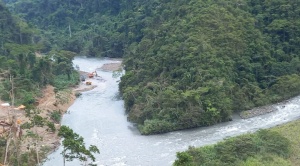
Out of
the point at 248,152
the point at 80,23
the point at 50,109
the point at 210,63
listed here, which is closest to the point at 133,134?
the point at 210,63

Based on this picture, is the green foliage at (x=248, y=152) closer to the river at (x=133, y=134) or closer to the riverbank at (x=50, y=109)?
the river at (x=133, y=134)

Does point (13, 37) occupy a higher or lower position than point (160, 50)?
lower

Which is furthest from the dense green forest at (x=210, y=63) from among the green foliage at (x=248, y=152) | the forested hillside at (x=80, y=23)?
the forested hillside at (x=80, y=23)

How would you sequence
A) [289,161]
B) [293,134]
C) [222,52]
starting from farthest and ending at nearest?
1. [222,52]
2. [293,134]
3. [289,161]

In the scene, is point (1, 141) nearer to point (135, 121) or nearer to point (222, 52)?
point (135, 121)

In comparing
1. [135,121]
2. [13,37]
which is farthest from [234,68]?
[13,37]

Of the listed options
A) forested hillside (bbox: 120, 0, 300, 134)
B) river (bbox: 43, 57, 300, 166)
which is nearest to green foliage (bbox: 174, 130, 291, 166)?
river (bbox: 43, 57, 300, 166)

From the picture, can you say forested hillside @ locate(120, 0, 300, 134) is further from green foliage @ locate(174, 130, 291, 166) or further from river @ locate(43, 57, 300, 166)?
green foliage @ locate(174, 130, 291, 166)
